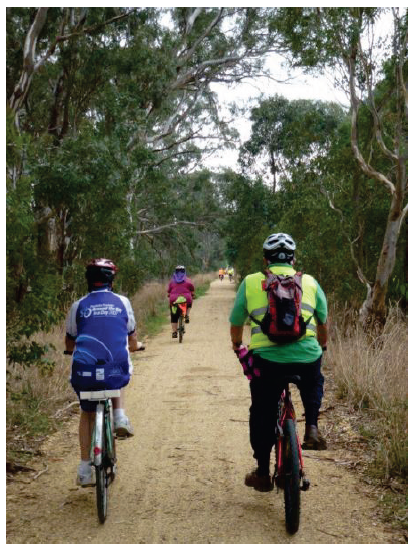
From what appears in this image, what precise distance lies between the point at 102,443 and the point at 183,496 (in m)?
0.93

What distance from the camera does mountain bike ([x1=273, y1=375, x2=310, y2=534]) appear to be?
3.90m

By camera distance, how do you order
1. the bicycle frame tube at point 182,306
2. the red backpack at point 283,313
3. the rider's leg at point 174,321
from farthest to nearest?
the rider's leg at point 174,321, the bicycle frame tube at point 182,306, the red backpack at point 283,313

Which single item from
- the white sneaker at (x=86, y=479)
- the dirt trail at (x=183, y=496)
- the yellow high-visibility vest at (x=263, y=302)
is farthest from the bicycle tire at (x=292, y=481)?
the white sneaker at (x=86, y=479)

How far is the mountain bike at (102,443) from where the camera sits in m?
4.11

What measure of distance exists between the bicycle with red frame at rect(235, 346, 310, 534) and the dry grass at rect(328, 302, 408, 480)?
1183 mm

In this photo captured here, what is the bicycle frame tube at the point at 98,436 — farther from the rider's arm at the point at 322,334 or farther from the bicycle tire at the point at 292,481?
the rider's arm at the point at 322,334

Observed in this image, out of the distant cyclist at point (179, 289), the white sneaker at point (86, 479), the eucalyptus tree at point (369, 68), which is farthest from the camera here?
the distant cyclist at point (179, 289)

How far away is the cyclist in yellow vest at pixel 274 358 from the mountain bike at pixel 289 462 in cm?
9

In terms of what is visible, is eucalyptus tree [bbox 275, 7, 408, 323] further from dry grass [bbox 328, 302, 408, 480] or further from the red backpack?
the red backpack

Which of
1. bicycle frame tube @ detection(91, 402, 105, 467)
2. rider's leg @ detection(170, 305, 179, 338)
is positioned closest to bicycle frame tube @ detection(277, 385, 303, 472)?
bicycle frame tube @ detection(91, 402, 105, 467)

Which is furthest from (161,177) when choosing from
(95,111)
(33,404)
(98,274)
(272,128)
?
(98,274)

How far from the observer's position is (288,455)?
13.2ft

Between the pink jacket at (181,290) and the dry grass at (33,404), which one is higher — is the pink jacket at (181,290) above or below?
above

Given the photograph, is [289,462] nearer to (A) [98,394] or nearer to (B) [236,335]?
(B) [236,335]
